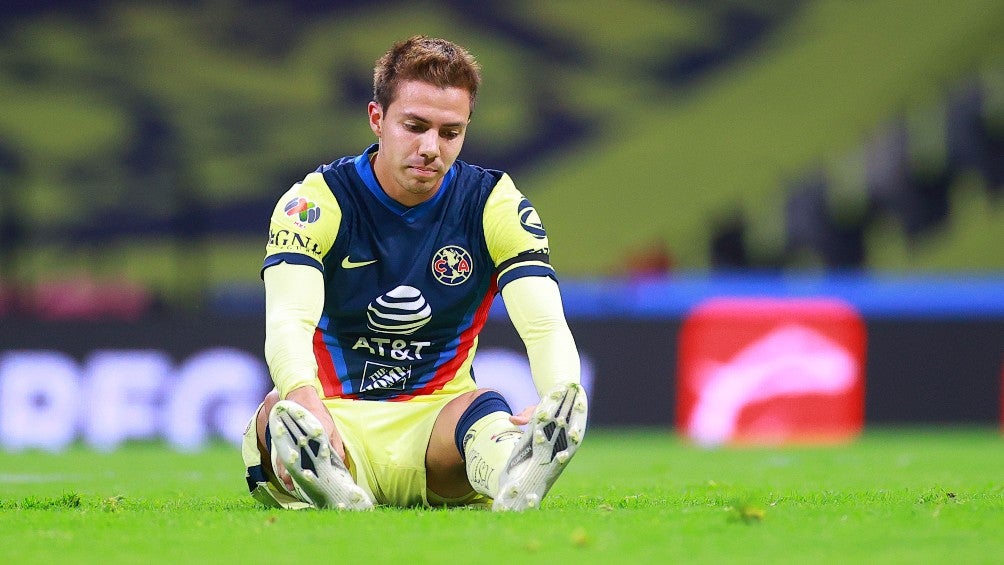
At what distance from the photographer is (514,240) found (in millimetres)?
5137

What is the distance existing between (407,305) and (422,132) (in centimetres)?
60

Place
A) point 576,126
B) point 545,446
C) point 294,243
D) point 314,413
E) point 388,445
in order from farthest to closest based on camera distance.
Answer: point 576,126 < point 388,445 < point 294,243 < point 314,413 < point 545,446

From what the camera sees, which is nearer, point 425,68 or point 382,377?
point 425,68

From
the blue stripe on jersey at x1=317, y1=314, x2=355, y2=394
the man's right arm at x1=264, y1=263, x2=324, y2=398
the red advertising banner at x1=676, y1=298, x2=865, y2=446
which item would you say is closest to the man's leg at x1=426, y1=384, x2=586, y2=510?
the blue stripe on jersey at x1=317, y1=314, x2=355, y2=394

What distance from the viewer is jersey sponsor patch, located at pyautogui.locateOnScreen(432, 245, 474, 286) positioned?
17.0 feet

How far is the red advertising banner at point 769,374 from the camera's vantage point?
11.6 m

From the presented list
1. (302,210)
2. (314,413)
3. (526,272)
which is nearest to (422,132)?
(302,210)

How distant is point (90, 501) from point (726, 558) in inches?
107

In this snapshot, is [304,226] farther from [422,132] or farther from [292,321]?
[422,132]

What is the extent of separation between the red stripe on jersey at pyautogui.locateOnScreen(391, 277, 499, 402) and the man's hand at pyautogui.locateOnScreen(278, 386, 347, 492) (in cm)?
48

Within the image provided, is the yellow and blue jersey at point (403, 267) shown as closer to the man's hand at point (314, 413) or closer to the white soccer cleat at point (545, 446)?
the man's hand at point (314, 413)

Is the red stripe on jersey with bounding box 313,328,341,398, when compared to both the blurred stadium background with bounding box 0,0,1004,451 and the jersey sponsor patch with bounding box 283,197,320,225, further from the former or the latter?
the blurred stadium background with bounding box 0,0,1004,451

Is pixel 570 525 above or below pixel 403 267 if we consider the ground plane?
below

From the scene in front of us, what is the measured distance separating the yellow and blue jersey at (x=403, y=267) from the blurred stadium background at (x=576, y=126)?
10.3m
